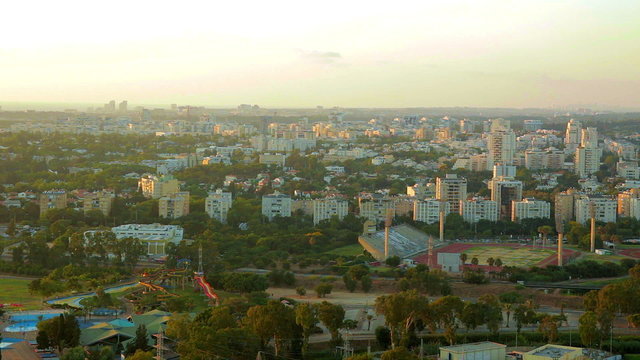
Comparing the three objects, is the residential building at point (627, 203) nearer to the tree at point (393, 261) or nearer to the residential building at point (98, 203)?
the tree at point (393, 261)

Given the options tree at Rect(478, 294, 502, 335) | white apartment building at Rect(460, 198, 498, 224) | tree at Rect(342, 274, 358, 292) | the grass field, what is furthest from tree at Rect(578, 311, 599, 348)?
white apartment building at Rect(460, 198, 498, 224)

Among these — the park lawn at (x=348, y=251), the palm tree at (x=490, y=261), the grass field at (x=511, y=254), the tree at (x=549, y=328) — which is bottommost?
the grass field at (x=511, y=254)

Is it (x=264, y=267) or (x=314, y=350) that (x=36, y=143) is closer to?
(x=264, y=267)

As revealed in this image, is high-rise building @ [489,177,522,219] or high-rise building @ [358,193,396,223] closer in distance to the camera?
high-rise building @ [358,193,396,223]

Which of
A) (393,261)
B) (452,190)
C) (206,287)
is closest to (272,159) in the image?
(452,190)

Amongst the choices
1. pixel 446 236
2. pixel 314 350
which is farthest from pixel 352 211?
pixel 314 350

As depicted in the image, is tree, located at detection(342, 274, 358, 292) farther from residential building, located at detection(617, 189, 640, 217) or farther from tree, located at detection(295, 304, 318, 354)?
residential building, located at detection(617, 189, 640, 217)

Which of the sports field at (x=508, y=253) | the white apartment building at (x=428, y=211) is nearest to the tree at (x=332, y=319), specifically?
the sports field at (x=508, y=253)
